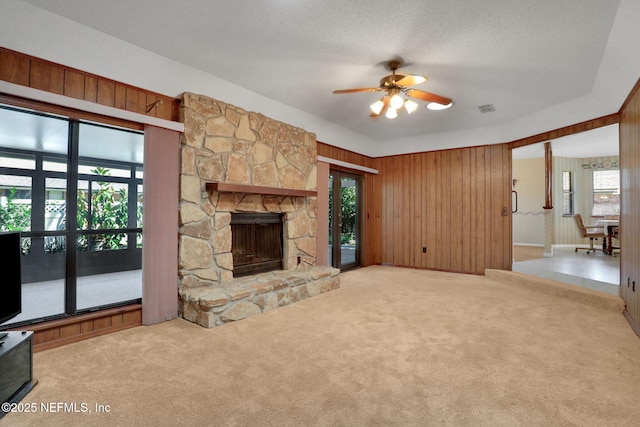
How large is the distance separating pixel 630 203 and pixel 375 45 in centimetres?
298

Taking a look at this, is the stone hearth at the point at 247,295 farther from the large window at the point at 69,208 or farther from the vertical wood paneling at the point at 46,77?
the vertical wood paneling at the point at 46,77

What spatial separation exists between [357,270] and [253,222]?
255cm

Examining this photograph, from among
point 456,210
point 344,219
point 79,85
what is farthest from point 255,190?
point 456,210

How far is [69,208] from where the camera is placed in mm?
2658

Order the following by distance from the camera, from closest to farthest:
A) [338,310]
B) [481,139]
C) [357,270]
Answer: [338,310] → [481,139] → [357,270]

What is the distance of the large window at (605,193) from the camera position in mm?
8211

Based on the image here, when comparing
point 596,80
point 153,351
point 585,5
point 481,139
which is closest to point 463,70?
point 585,5

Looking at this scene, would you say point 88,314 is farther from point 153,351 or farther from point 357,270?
point 357,270

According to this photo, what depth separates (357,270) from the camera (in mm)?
5801

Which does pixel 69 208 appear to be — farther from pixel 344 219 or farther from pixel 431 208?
pixel 431 208

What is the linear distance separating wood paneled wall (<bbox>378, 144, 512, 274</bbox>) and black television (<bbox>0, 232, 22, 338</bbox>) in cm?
549

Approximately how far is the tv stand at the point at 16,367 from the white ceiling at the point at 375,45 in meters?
2.05

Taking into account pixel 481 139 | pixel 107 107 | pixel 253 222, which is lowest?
pixel 253 222

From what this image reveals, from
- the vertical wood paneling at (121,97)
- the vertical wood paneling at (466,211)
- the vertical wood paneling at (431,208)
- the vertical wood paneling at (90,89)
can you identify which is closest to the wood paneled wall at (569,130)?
the vertical wood paneling at (466,211)
